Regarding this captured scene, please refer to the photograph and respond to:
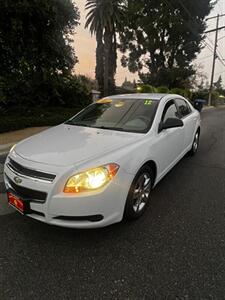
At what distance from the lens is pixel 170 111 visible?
3549 mm

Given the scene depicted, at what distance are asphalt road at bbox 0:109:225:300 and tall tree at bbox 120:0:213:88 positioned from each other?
79.6 ft

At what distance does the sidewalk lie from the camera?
592 centimetres

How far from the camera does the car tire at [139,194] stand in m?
2.37

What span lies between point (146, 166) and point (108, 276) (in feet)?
4.05

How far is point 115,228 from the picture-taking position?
2459 millimetres

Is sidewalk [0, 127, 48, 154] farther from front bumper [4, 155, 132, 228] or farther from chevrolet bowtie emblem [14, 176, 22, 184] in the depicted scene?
front bumper [4, 155, 132, 228]

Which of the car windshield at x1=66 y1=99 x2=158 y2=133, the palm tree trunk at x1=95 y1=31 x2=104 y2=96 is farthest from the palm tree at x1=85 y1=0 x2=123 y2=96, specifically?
the car windshield at x1=66 y1=99 x2=158 y2=133

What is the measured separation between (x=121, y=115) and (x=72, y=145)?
1112 millimetres

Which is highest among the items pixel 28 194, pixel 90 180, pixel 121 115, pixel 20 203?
pixel 121 115

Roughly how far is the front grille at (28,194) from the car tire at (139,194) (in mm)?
867

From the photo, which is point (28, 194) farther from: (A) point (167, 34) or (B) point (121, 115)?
(A) point (167, 34)

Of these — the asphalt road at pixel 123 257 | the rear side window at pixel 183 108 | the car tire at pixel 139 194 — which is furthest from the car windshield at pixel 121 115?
the asphalt road at pixel 123 257

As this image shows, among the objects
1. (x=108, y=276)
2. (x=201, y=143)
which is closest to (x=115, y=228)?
(x=108, y=276)

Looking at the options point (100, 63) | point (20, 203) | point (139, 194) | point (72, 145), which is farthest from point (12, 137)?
point (100, 63)
